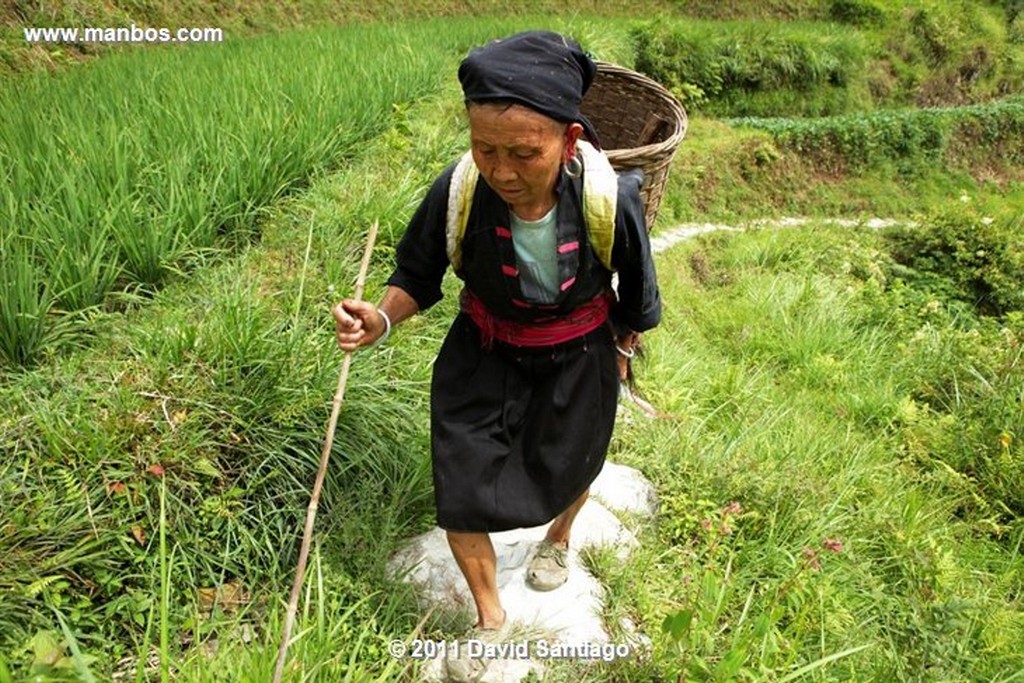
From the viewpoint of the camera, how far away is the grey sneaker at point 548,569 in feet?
6.89

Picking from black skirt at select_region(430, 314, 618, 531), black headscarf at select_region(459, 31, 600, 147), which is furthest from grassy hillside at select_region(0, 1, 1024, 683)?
black headscarf at select_region(459, 31, 600, 147)

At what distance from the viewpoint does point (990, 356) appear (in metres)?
4.11

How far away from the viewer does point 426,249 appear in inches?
68.5

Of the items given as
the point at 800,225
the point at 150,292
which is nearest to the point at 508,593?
the point at 150,292

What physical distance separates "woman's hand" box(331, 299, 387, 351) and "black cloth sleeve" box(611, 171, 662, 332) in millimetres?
547

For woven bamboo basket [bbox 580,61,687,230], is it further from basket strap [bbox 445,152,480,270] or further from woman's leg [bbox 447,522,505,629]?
woman's leg [bbox 447,522,505,629]

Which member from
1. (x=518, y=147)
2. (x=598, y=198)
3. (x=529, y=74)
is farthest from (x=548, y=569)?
(x=529, y=74)

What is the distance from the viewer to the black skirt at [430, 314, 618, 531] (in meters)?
1.77

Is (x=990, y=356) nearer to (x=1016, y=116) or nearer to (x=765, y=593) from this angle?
(x=765, y=593)

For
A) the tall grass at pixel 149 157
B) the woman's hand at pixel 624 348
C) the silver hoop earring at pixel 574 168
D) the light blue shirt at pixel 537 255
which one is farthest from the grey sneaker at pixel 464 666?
the tall grass at pixel 149 157

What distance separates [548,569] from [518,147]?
122cm

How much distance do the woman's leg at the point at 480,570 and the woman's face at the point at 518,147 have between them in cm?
81

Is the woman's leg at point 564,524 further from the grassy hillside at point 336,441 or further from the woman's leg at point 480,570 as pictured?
the woman's leg at point 480,570

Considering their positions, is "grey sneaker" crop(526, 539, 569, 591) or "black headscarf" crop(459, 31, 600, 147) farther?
"grey sneaker" crop(526, 539, 569, 591)
